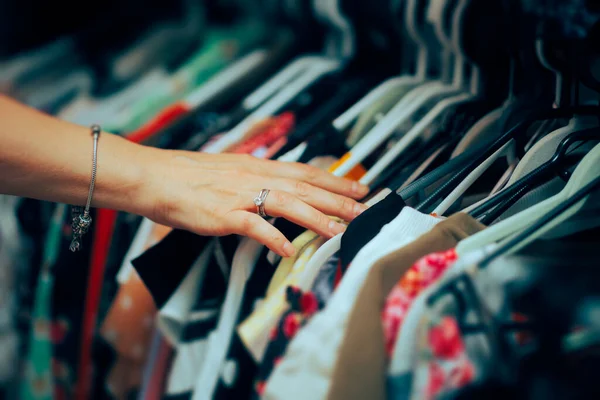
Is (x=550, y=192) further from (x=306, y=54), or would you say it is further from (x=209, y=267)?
(x=306, y=54)

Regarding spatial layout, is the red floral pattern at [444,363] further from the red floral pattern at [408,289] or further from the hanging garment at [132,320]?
the hanging garment at [132,320]

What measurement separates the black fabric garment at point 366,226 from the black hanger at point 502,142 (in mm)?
57

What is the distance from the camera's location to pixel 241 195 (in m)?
0.60

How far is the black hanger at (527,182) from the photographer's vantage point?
21.8 inches

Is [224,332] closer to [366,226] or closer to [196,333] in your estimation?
A: [196,333]

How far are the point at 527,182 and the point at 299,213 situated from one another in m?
0.26

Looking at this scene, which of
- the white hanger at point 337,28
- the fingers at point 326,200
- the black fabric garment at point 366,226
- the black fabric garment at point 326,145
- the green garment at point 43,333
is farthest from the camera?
the white hanger at point 337,28

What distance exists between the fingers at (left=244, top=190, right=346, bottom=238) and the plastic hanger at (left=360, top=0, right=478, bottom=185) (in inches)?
A: 4.2

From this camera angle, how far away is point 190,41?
1.23m

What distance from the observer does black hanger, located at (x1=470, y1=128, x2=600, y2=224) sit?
554mm

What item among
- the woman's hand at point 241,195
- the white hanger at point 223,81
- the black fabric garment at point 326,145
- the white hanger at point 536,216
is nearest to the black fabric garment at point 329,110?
the black fabric garment at point 326,145

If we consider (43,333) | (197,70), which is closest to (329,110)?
(197,70)

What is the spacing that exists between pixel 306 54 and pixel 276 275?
0.66 metres

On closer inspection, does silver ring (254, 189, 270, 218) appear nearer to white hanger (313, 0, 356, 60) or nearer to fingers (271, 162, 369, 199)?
fingers (271, 162, 369, 199)
